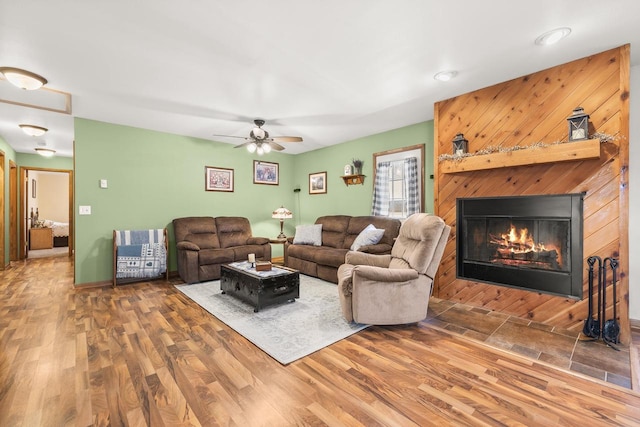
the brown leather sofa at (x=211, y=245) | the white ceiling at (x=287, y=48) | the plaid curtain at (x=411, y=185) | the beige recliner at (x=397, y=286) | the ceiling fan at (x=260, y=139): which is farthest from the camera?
the plaid curtain at (x=411, y=185)

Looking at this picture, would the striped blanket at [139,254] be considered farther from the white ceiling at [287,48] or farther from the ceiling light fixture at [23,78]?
the ceiling light fixture at [23,78]

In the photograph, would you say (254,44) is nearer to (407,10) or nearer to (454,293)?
(407,10)

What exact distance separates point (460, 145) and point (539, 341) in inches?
83.7

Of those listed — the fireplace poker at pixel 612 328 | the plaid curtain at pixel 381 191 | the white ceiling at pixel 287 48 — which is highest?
the white ceiling at pixel 287 48

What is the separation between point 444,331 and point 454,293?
3.25ft

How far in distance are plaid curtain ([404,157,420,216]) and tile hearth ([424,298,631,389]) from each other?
1722 millimetres

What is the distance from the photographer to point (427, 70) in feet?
9.32

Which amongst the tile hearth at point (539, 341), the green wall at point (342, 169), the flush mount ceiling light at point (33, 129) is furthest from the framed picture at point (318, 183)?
the flush mount ceiling light at point (33, 129)

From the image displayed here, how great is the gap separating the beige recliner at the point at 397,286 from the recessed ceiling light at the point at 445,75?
145cm

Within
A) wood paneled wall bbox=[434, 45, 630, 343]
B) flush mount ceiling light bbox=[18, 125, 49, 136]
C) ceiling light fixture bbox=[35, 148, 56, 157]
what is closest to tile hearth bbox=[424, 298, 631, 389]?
wood paneled wall bbox=[434, 45, 630, 343]

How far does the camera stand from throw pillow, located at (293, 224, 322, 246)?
5.28 m

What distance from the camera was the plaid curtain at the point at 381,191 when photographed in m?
4.96

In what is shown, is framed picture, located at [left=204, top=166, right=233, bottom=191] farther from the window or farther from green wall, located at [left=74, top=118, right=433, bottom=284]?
the window

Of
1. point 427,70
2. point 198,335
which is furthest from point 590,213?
point 198,335
